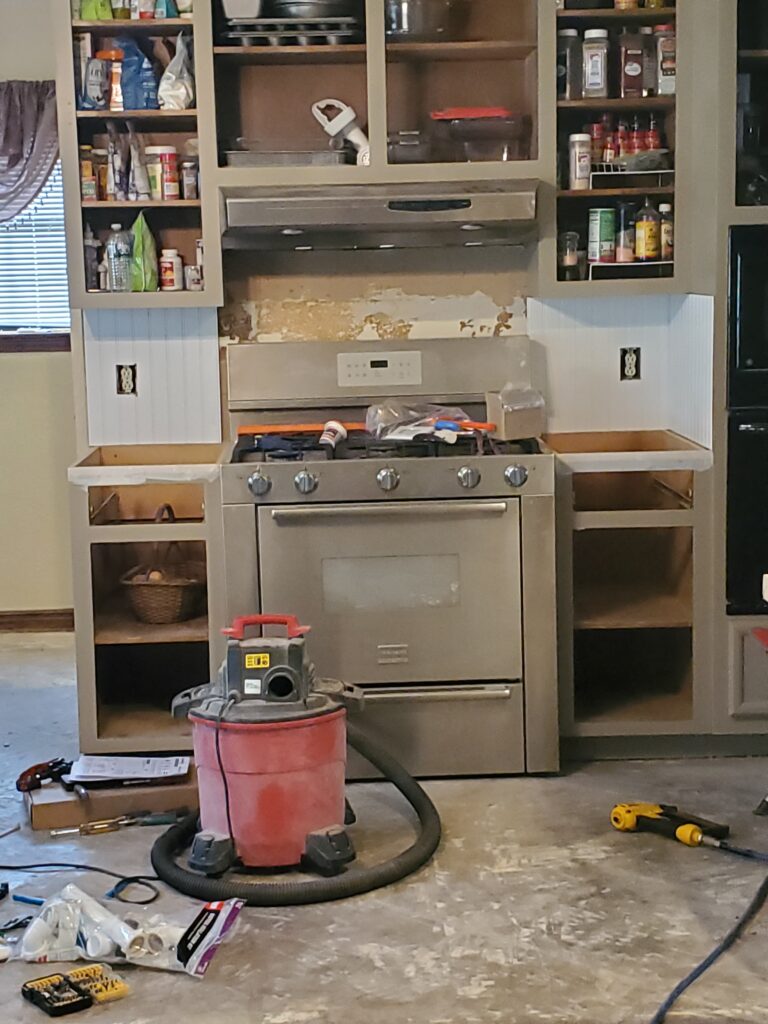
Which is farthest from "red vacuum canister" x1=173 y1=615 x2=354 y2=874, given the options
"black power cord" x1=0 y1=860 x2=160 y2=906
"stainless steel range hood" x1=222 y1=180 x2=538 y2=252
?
"stainless steel range hood" x1=222 y1=180 x2=538 y2=252

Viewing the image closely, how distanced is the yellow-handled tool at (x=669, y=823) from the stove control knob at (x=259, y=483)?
117cm

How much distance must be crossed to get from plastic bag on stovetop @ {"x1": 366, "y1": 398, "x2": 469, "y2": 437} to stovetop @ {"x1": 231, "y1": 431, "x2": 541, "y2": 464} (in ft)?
0.19

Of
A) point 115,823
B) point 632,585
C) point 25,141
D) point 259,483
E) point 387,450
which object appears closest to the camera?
point 115,823

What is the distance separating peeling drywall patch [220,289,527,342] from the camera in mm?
4070

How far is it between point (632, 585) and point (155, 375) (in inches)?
61.7

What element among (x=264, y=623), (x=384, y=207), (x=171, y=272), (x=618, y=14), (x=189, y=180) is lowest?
(x=264, y=623)

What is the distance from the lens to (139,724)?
12.1ft

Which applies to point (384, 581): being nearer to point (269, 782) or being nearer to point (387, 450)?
point (387, 450)

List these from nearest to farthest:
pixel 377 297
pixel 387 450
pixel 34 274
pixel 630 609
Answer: pixel 387 450, pixel 630 609, pixel 377 297, pixel 34 274

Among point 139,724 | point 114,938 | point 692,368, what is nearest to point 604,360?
point 692,368

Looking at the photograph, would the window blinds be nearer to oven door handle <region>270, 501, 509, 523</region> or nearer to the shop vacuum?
oven door handle <region>270, 501, 509, 523</region>

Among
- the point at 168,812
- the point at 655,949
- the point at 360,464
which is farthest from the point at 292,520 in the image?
the point at 655,949

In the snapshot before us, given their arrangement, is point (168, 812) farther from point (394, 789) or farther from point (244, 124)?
point (244, 124)

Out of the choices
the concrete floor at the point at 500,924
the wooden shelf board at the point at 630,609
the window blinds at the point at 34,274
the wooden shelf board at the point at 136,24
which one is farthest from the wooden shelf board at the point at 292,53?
the concrete floor at the point at 500,924
